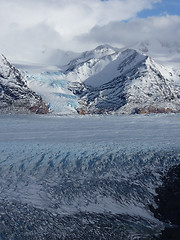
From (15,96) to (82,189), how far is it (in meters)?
140

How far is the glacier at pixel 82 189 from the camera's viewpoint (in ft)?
71.6

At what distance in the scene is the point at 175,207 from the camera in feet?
83.8

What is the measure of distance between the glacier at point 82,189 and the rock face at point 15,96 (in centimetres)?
11591

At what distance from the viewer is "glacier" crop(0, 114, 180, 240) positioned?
71.6 feet

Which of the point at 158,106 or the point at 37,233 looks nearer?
the point at 37,233

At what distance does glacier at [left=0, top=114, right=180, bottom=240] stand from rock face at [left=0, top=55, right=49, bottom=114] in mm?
115908

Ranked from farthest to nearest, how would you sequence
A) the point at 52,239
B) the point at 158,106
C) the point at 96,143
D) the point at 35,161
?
the point at 158,106, the point at 96,143, the point at 35,161, the point at 52,239

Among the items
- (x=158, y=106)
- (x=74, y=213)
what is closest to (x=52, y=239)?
(x=74, y=213)

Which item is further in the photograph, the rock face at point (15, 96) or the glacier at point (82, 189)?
the rock face at point (15, 96)

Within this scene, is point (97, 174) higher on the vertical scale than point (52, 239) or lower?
higher

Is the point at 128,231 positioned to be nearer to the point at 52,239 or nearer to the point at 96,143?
the point at 52,239

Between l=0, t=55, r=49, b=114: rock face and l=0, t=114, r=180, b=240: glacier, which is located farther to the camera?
l=0, t=55, r=49, b=114: rock face

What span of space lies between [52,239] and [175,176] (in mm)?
12263

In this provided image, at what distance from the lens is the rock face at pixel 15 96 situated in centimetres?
15225
